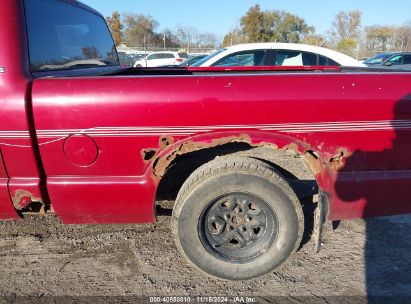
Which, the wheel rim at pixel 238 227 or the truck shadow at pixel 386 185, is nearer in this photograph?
the truck shadow at pixel 386 185

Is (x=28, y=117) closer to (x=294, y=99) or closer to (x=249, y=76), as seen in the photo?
(x=249, y=76)

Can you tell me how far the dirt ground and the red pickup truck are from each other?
0.87ft

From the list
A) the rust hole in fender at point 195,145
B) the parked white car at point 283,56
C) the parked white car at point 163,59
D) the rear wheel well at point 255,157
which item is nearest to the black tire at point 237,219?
the rust hole in fender at point 195,145

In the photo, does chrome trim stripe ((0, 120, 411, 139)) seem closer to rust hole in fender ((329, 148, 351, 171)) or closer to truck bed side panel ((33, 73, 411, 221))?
truck bed side panel ((33, 73, 411, 221))

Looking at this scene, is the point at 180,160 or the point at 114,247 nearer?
the point at 180,160

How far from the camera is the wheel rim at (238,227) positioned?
275cm

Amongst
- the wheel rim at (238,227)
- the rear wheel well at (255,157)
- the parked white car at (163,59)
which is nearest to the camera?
the wheel rim at (238,227)

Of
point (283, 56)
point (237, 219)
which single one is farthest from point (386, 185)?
point (283, 56)

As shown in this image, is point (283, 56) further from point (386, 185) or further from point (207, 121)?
point (207, 121)

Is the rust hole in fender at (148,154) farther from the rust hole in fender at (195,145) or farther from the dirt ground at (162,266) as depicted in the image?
the dirt ground at (162,266)

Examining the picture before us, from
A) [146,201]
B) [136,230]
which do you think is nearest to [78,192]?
[146,201]

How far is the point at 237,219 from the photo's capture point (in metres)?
2.82

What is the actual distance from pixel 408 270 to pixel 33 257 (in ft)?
10.1

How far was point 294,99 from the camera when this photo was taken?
2539 mm
